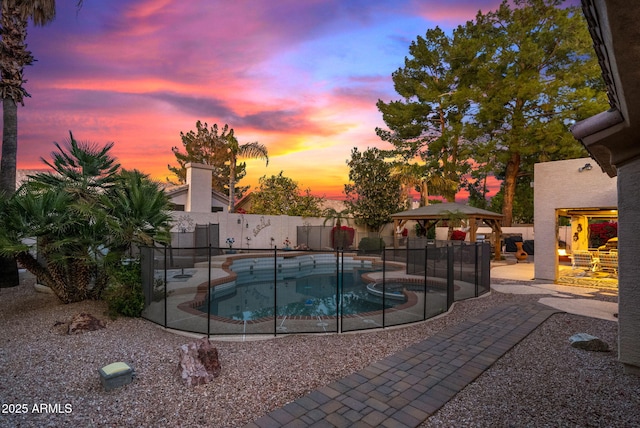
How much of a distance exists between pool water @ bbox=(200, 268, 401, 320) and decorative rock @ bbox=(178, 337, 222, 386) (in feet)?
7.90

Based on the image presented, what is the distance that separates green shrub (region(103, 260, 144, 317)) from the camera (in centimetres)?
666

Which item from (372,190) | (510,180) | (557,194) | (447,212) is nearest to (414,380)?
(557,194)

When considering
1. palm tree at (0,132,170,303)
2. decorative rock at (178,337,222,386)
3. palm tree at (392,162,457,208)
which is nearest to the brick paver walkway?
decorative rock at (178,337,222,386)

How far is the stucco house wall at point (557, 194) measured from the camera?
10.4 meters

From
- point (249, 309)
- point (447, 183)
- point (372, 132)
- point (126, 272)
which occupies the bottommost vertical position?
point (249, 309)

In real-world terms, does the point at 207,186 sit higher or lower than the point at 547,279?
higher

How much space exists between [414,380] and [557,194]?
10.2 m

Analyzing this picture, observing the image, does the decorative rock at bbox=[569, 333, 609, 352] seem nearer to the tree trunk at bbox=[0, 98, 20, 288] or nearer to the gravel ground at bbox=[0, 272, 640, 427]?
the gravel ground at bbox=[0, 272, 640, 427]

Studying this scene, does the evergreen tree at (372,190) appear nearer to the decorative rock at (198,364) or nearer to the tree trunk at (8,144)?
the tree trunk at (8,144)

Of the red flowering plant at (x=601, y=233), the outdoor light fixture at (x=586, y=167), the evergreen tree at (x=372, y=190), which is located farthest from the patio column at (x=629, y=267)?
the red flowering plant at (x=601, y=233)

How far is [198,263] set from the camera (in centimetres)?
1423

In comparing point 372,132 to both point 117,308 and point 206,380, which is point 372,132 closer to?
point 117,308

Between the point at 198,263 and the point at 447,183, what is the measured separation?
16.8 m

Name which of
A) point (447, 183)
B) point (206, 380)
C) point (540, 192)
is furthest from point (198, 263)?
point (447, 183)
